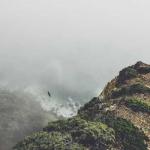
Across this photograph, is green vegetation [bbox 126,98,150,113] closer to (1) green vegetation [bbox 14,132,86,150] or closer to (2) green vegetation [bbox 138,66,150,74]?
(1) green vegetation [bbox 14,132,86,150]

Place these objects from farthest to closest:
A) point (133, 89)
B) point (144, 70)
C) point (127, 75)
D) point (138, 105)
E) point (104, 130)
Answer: point (144, 70) → point (127, 75) → point (133, 89) → point (138, 105) → point (104, 130)

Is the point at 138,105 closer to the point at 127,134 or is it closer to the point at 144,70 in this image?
the point at 127,134

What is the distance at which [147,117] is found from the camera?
63594mm

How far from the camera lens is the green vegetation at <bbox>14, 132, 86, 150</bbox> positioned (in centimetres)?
5205


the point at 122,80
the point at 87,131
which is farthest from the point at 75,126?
the point at 122,80

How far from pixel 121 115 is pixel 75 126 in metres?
7.85

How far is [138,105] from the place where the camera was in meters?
65.8

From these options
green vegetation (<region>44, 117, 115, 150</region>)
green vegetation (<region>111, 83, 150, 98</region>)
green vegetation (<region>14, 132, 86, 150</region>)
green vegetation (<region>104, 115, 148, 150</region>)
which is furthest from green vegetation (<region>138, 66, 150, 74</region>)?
green vegetation (<region>14, 132, 86, 150</region>)

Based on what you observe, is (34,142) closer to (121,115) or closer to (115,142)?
(115,142)

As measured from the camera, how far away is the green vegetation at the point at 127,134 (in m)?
55.7

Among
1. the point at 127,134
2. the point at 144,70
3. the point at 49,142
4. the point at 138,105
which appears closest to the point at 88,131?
the point at 49,142

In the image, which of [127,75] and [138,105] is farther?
[127,75]

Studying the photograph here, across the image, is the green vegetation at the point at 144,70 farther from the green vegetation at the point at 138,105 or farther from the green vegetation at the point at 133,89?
the green vegetation at the point at 138,105

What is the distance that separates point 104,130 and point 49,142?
6688 millimetres
